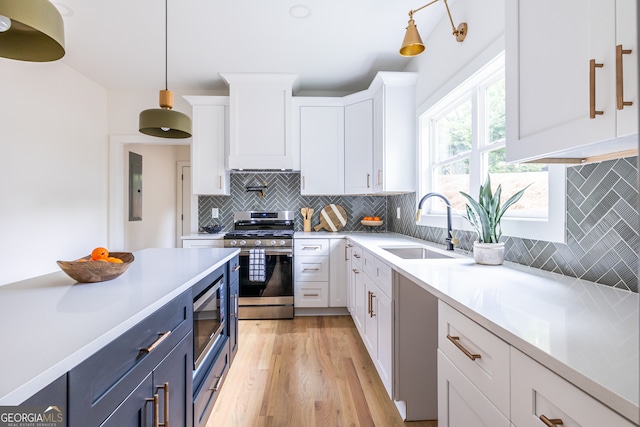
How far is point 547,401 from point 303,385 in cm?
167

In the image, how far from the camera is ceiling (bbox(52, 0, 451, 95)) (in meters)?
2.25

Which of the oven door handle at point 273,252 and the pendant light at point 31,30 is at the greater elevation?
the pendant light at point 31,30

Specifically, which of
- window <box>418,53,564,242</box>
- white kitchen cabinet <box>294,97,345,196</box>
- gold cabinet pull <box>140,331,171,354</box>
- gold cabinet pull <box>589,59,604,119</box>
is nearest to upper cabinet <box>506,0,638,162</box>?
gold cabinet pull <box>589,59,604,119</box>

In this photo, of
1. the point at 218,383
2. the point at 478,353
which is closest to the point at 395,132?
the point at 478,353

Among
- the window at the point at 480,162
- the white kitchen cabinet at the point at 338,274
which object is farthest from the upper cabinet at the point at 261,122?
the window at the point at 480,162

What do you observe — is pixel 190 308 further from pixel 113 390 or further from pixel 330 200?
pixel 330 200

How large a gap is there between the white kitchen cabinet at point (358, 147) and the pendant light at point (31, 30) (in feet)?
8.71

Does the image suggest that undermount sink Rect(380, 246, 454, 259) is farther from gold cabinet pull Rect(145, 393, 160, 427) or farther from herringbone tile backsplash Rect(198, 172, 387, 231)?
gold cabinet pull Rect(145, 393, 160, 427)

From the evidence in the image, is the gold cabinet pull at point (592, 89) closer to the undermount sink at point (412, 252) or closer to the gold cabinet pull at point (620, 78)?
the gold cabinet pull at point (620, 78)

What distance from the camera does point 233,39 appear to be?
8.77 feet

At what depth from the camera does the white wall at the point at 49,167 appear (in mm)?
2602

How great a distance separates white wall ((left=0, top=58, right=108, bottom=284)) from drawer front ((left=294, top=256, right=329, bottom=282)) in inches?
96.7

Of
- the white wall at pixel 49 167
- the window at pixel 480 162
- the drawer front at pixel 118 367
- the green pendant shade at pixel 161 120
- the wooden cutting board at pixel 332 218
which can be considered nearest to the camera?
the drawer front at pixel 118 367

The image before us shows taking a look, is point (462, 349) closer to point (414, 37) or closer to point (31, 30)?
point (31, 30)
